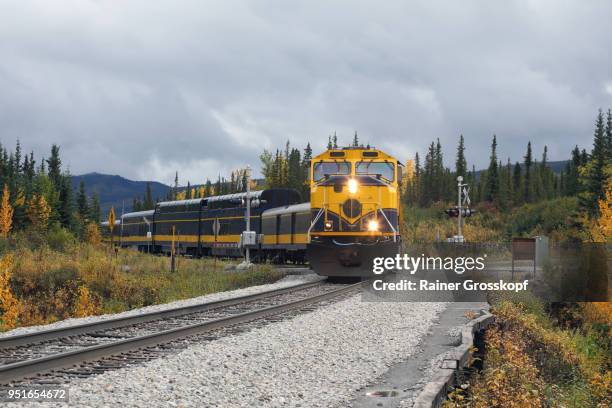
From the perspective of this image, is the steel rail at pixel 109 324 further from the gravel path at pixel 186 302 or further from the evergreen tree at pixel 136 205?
the evergreen tree at pixel 136 205

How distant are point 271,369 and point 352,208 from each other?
12.8 metres

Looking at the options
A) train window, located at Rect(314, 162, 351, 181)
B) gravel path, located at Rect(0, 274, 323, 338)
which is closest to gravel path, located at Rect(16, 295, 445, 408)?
gravel path, located at Rect(0, 274, 323, 338)

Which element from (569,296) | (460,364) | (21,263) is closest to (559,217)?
(569,296)

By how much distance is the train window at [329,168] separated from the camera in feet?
72.8

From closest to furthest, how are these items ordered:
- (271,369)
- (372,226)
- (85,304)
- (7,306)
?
(271,369)
(7,306)
(85,304)
(372,226)

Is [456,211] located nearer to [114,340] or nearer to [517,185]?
[114,340]

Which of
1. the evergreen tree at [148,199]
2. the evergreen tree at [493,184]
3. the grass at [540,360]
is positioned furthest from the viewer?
the evergreen tree at [148,199]

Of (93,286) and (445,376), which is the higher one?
(445,376)

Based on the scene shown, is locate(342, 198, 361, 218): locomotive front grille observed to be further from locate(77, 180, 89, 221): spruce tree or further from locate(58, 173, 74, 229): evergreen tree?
locate(77, 180, 89, 221): spruce tree

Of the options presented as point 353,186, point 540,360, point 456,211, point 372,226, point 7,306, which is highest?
point 353,186

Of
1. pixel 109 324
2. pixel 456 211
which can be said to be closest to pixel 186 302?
pixel 109 324

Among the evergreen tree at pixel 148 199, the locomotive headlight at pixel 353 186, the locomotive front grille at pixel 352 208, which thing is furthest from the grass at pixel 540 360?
the evergreen tree at pixel 148 199

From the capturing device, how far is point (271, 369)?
341 inches

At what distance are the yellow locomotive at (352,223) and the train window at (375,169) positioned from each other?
0.05m
